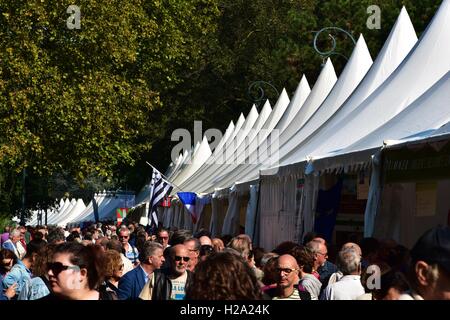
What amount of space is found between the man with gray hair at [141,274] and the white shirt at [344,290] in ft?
4.45

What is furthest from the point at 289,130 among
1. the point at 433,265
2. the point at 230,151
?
the point at 433,265

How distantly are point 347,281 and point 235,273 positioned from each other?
4354mm

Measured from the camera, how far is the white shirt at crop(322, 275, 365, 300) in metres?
9.33

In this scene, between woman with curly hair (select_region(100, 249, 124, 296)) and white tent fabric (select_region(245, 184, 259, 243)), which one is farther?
white tent fabric (select_region(245, 184, 259, 243))

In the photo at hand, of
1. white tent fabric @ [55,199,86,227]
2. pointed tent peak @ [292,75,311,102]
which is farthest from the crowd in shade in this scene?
white tent fabric @ [55,199,86,227]

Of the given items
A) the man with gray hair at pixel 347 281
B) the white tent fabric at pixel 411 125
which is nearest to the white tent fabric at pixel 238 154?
the white tent fabric at pixel 411 125

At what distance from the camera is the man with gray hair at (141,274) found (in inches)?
411

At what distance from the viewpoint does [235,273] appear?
536cm

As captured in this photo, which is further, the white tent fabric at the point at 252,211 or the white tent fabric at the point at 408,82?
the white tent fabric at the point at 252,211

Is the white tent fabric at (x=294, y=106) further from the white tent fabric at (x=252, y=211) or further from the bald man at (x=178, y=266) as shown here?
the bald man at (x=178, y=266)

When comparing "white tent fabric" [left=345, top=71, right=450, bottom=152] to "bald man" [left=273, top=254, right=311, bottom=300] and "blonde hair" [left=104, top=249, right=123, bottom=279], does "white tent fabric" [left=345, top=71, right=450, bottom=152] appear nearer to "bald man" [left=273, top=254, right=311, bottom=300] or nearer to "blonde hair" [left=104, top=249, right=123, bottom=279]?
"blonde hair" [left=104, top=249, right=123, bottom=279]

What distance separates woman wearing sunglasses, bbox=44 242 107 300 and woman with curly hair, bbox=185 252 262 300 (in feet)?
3.73
